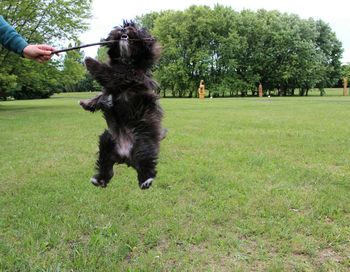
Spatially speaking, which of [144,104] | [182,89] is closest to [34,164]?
[144,104]

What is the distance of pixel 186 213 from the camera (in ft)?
17.9

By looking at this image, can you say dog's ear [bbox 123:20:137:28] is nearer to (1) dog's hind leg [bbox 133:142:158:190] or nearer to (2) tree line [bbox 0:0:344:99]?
(1) dog's hind leg [bbox 133:142:158:190]

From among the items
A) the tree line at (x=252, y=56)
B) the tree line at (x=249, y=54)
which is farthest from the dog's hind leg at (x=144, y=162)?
the tree line at (x=252, y=56)

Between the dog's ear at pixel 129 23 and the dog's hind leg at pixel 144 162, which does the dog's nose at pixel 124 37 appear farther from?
the dog's hind leg at pixel 144 162

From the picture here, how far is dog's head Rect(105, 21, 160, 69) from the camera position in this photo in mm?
2414

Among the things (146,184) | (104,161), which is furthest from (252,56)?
(146,184)

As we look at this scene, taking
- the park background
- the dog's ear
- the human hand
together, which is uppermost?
the dog's ear

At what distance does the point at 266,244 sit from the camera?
4.49m

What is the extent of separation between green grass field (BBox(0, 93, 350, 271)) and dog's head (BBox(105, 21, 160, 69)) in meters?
1.64

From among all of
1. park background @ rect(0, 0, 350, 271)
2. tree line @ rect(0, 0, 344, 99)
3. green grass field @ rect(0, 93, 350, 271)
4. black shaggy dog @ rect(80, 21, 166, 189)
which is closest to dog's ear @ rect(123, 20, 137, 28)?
black shaggy dog @ rect(80, 21, 166, 189)

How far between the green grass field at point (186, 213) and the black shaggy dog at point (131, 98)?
61.6 inches

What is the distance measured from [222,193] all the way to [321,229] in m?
1.76

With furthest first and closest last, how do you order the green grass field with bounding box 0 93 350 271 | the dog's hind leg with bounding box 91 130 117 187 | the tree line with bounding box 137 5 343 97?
1. the tree line with bounding box 137 5 343 97
2. the green grass field with bounding box 0 93 350 271
3. the dog's hind leg with bounding box 91 130 117 187

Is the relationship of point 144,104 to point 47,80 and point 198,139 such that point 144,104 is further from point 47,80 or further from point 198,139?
point 47,80
